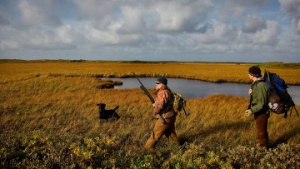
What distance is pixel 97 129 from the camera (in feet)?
39.1

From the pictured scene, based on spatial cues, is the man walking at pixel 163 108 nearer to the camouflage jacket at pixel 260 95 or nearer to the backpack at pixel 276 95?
the camouflage jacket at pixel 260 95

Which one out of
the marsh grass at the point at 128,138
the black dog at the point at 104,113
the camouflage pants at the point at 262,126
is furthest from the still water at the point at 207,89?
the camouflage pants at the point at 262,126

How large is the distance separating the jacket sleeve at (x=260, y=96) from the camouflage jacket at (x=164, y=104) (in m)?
2.20

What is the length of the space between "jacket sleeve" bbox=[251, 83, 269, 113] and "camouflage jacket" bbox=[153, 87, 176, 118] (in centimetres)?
220

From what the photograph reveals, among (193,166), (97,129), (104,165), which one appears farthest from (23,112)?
(193,166)

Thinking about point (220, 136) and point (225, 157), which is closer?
point (225, 157)

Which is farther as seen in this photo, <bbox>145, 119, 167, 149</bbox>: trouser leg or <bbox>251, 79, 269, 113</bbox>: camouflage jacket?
<bbox>145, 119, 167, 149</bbox>: trouser leg

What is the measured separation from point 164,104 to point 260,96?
2511 millimetres

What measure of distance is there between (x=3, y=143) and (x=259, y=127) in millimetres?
6368

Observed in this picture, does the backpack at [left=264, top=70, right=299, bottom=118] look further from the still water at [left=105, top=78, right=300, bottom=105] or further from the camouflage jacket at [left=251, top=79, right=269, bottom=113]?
the still water at [left=105, top=78, right=300, bottom=105]

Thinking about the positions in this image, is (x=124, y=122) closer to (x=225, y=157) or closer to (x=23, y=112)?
(x=23, y=112)

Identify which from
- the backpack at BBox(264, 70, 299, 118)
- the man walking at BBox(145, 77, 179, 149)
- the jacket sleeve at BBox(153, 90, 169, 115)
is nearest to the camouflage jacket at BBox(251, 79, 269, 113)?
the backpack at BBox(264, 70, 299, 118)

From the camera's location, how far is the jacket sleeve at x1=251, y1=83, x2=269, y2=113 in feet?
23.8

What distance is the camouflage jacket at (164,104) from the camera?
7555mm
